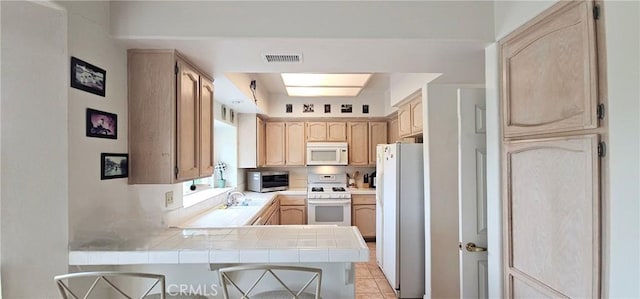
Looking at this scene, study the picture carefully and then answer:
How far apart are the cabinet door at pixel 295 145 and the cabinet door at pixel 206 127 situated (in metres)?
2.58

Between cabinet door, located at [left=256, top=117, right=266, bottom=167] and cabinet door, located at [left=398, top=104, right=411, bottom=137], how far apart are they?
210 cm

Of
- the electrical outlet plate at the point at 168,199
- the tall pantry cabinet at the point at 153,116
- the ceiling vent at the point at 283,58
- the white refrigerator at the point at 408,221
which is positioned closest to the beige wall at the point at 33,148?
the tall pantry cabinet at the point at 153,116

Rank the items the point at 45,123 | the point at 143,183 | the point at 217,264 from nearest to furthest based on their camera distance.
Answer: the point at 45,123 → the point at 217,264 → the point at 143,183

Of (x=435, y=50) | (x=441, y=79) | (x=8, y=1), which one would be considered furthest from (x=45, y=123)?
(x=441, y=79)

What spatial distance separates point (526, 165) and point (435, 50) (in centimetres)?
87

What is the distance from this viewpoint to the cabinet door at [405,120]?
3.49 m

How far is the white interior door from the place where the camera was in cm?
201

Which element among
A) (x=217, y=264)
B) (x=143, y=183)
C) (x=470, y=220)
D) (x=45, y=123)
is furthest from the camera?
(x=470, y=220)

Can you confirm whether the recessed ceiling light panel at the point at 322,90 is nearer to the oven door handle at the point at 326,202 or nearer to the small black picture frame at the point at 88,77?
the oven door handle at the point at 326,202

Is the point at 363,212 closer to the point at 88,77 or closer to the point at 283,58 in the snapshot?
the point at 283,58

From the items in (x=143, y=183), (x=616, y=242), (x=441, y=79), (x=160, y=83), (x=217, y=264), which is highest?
(x=441, y=79)

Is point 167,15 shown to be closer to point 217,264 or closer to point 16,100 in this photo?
point 16,100

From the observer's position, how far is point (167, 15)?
1.76 meters

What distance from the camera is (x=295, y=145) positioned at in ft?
16.8
